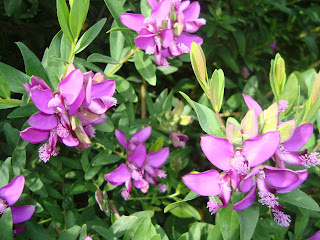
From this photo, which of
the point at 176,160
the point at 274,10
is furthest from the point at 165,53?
the point at 274,10

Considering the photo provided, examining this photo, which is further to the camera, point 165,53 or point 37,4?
point 37,4

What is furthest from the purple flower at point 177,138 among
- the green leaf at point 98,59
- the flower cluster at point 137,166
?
the green leaf at point 98,59

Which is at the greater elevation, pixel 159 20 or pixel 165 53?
pixel 159 20

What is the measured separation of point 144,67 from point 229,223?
61 cm

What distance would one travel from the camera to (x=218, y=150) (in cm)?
86

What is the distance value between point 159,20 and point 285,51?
141 centimetres

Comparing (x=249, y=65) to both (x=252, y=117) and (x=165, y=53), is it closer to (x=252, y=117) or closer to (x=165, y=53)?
(x=165, y=53)

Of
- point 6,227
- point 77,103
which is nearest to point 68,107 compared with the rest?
point 77,103

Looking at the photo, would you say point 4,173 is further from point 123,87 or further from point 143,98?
point 143,98

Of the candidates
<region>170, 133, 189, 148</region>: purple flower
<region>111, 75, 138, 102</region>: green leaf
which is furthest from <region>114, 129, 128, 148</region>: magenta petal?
<region>170, 133, 189, 148</region>: purple flower

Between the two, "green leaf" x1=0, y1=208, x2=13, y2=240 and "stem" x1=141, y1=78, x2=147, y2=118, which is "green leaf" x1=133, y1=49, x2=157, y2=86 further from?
"green leaf" x1=0, y1=208, x2=13, y2=240

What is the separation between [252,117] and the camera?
2.76ft

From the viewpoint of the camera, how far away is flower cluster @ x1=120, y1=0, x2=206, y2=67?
3.70 ft

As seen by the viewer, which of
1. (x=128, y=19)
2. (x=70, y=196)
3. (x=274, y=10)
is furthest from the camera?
(x=274, y=10)
